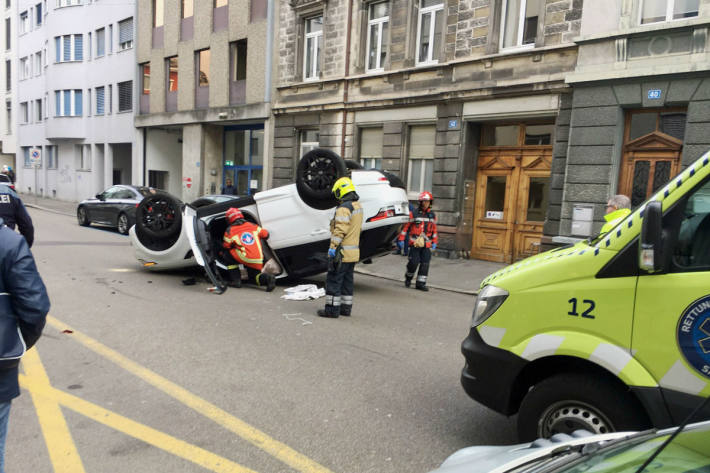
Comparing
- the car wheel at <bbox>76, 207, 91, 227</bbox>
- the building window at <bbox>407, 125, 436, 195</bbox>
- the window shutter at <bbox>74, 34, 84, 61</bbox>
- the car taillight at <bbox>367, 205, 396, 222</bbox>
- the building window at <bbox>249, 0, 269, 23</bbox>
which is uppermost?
the window shutter at <bbox>74, 34, 84, 61</bbox>

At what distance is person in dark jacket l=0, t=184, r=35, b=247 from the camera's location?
6.30m

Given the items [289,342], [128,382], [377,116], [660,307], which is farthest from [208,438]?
[377,116]

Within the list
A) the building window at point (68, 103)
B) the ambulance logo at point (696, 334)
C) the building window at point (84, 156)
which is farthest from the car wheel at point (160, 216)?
the building window at point (68, 103)

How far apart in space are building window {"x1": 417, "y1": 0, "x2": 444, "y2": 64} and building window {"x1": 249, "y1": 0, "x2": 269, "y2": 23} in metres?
7.79

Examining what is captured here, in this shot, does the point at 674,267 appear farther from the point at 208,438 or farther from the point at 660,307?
the point at 208,438

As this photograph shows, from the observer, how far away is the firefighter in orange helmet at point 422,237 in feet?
31.4

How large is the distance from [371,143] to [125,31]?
19.6 meters

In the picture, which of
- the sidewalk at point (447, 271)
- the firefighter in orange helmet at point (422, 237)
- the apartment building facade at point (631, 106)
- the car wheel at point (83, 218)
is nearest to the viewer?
the firefighter in orange helmet at point (422, 237)

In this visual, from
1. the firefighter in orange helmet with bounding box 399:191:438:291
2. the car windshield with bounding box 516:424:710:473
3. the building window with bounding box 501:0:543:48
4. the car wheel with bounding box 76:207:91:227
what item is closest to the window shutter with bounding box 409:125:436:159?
the building window with bounding box 501:0:543:48

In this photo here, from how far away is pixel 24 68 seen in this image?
39250 mm

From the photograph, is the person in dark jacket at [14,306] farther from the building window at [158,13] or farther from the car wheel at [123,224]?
the building window at [158,13]

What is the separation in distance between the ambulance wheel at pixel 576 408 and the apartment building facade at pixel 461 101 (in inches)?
394

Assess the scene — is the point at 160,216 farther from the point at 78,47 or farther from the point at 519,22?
the point at 78,47

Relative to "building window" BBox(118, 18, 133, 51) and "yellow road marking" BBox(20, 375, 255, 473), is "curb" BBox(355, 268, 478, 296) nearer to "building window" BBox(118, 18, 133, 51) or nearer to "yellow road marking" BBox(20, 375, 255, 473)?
"yellow road marking" BBox(20, 375, 255, 473)
